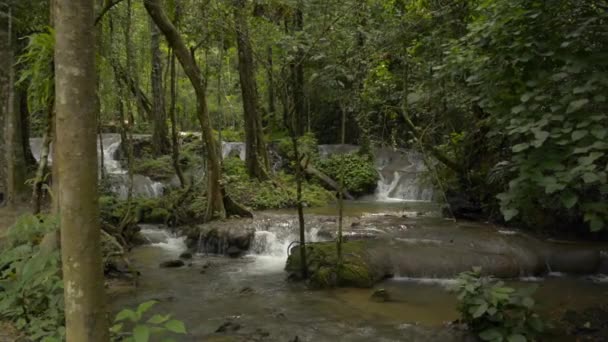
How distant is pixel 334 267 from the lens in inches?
349

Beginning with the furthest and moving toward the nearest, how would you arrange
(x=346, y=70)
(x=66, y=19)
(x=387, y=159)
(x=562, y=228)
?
(x=387, y=159) < (x=562, y=228) < (x=346, y=70) < (x=66, y=19)

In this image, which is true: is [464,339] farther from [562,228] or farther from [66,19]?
[562,228]

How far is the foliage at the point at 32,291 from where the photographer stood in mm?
4504

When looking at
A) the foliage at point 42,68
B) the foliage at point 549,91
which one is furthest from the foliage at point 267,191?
the foliage at point 549,91

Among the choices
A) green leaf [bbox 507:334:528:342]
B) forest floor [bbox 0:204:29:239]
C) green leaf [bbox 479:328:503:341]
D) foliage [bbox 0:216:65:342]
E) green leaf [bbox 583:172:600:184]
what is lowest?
green leaf [bbox 479:328:503:341]

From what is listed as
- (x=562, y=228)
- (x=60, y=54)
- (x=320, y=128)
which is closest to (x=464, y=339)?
(x=60, y=54)

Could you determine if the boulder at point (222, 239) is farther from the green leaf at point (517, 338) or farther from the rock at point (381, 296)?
the green leaf at point (517, 338)

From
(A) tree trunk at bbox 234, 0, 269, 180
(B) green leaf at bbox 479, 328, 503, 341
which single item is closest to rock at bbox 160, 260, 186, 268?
(B) green leaf at bbox 479, 328, 503, 341

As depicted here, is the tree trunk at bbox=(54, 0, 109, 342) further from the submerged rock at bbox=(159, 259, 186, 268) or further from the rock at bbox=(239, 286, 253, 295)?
the submerged rock at bbox=(159, 259, 186, 268)

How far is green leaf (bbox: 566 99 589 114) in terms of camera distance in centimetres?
382

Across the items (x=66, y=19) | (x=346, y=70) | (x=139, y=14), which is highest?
(x=139, y=14)

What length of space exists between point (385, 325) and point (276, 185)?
35.7ft

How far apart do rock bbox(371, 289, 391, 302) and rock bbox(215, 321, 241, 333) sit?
2250 mm

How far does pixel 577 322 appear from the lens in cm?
621
